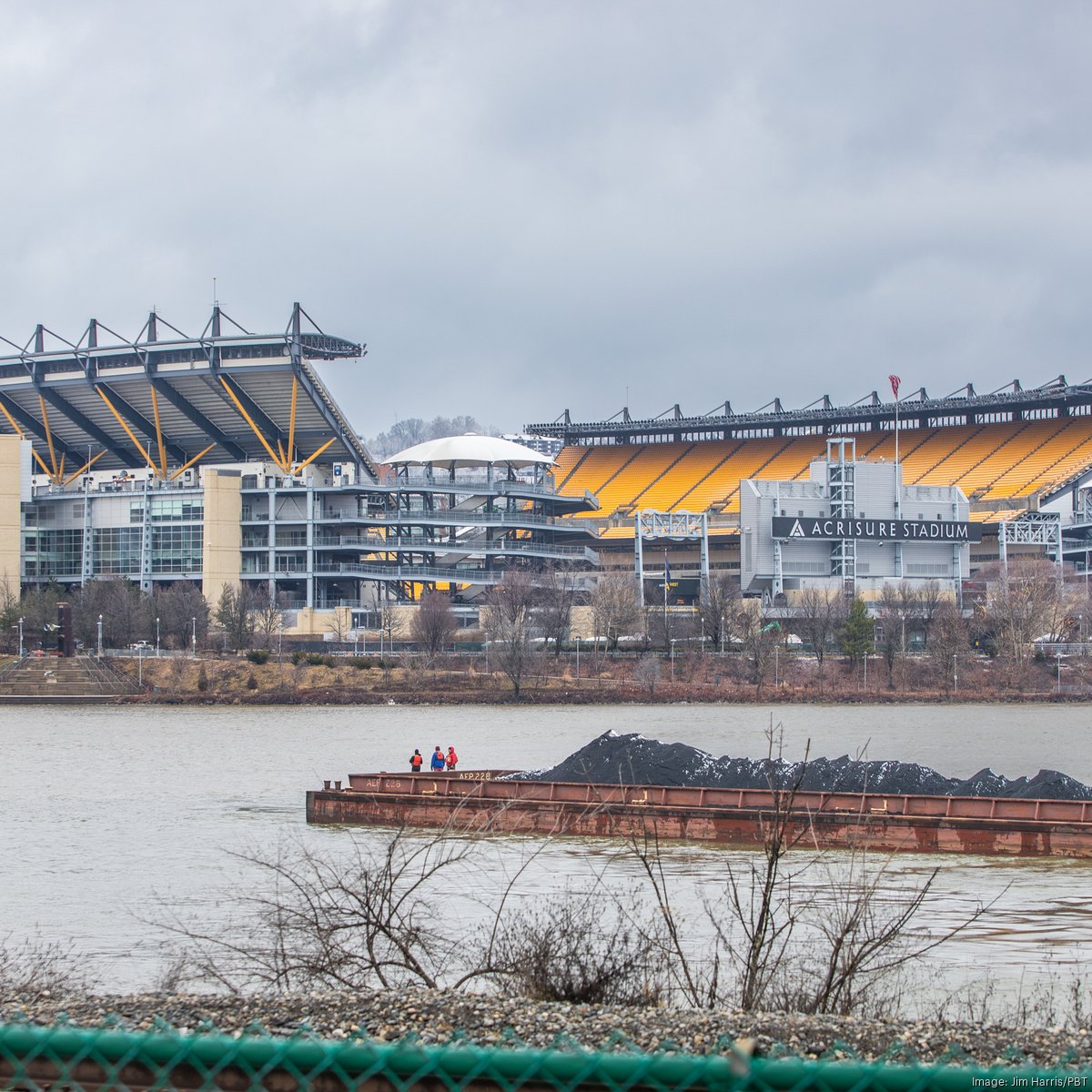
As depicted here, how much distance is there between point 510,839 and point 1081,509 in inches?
4684

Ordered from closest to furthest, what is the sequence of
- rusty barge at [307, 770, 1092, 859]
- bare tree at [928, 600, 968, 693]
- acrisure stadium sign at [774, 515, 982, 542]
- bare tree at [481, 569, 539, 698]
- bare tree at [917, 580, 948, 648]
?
rusty barge at [307, 770, 1092, 859]
bare tree at [928, 600, 968, 693]
bare tree at [481, 569, 539, 698]
bare tree at [917, 580, 948, 648]
acrisure stadium sign at [774, 515, 982, 542]

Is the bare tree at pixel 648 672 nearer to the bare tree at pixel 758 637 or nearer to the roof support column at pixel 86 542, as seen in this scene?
the bare tree at pixel 758 637

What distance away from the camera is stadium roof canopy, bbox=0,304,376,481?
134 metres

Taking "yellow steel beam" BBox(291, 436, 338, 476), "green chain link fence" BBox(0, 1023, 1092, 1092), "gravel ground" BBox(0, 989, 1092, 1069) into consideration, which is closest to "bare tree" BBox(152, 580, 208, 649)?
"yellow steel beam" BBox(291, 436, 338, 476)

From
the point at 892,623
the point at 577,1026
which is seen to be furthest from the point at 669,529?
the point at 577,1026

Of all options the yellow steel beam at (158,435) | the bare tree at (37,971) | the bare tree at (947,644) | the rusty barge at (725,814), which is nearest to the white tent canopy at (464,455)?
the yellow steel beam at (158,435)

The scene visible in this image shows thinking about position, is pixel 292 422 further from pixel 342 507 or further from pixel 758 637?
pixel 758 637

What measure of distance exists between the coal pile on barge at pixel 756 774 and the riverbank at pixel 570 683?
56633mm

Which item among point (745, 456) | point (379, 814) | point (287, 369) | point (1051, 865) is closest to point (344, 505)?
point (287, 369)

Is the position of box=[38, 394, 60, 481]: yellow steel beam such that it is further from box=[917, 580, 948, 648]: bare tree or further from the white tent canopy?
box=[917, 580, 948, 648]: bare tree

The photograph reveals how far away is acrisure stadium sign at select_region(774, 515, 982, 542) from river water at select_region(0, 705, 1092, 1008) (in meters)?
Answer: 32.6

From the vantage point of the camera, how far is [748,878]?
3250 cm

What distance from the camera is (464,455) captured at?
139750 millimetres

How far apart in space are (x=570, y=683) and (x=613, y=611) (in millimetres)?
13131
